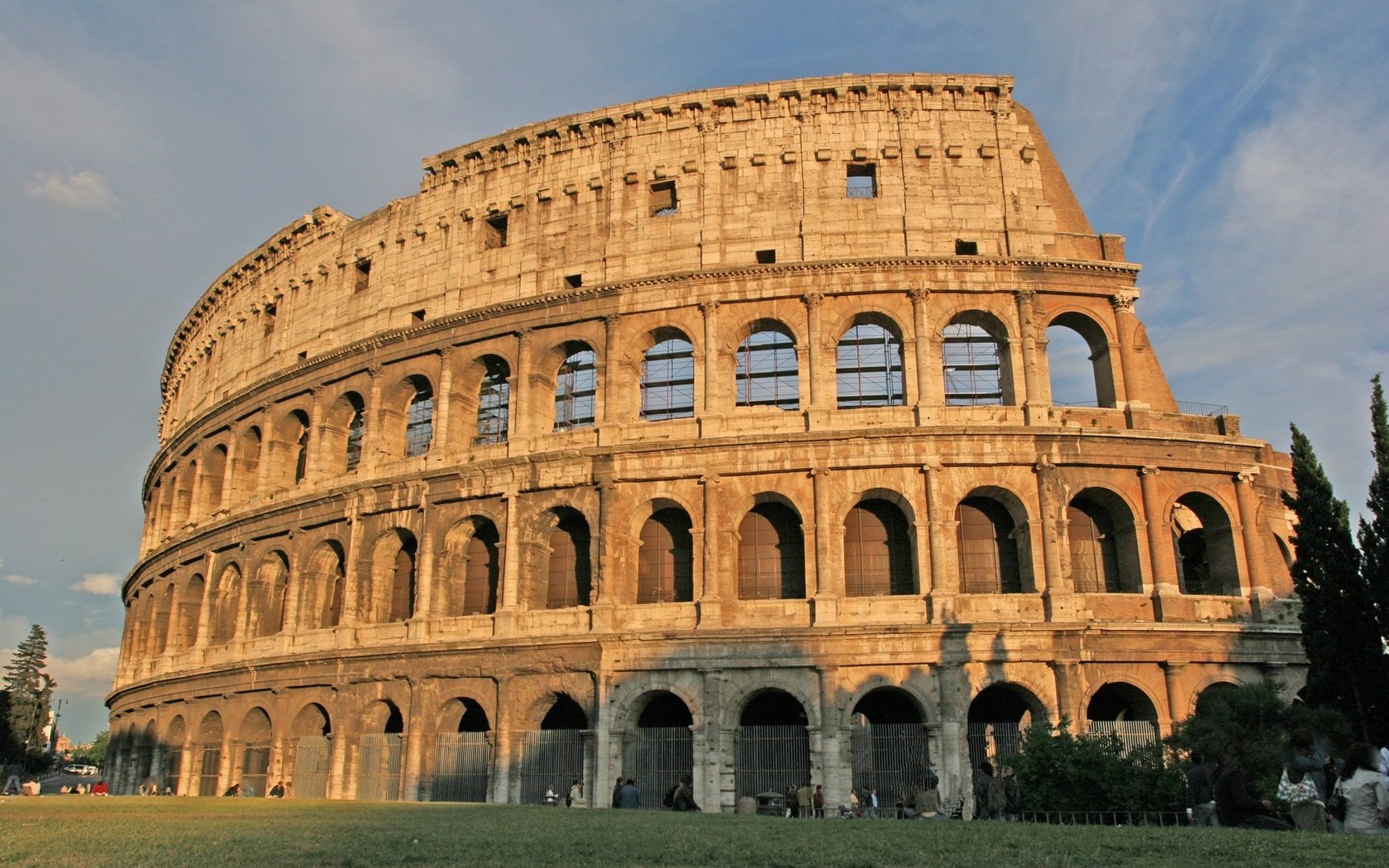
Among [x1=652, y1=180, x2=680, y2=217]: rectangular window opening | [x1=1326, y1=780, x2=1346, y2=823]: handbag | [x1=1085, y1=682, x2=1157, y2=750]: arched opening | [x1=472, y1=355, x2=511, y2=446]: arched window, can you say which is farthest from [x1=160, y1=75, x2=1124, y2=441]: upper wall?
[x1=1326, y1=780, x2=1346, y2=823]: handbag

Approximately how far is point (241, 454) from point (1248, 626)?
28.8 metres

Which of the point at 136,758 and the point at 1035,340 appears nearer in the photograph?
the point at 1035,340

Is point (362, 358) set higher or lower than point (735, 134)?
lower

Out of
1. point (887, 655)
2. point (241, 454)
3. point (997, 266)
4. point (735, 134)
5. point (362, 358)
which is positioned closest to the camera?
point (887, 655)

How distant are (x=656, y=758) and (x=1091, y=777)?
10.0 meters

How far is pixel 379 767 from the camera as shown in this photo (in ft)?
83.1

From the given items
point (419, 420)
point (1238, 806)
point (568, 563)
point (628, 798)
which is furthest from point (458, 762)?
point (1238, 806)

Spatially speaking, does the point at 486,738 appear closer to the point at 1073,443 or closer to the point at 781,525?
the point at 781,525

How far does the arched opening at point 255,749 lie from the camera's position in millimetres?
28094

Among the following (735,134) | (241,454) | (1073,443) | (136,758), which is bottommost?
(136,758)

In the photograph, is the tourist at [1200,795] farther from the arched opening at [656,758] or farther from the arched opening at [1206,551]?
the arched opening at [1206,551]

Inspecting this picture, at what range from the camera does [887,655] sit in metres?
22.2

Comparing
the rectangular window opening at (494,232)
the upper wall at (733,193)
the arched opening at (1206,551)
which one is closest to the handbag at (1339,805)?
the arched opening at (1206,551)

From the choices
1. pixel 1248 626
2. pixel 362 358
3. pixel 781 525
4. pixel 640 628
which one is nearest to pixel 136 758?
pixel 362 358
